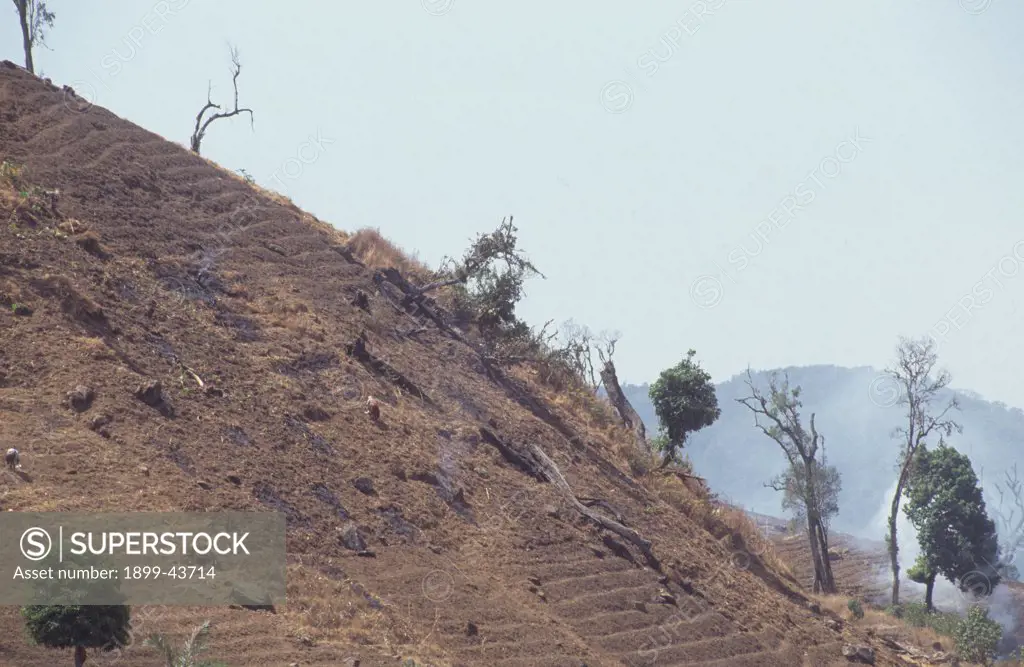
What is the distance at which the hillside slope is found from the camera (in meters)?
11.5

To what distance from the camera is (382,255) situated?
2420 cm

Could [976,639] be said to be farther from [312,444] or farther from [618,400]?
[312,444]

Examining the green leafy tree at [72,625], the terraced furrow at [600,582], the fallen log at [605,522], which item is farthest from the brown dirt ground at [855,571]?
the green leafy tree at [72,625]

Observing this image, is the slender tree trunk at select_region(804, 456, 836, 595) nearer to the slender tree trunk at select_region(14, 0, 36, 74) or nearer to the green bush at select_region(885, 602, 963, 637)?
the green bush at select_region(885, 602, 963, 637)

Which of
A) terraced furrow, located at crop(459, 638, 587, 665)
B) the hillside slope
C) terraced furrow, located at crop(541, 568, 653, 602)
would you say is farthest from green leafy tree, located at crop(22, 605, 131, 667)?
terraced furrow, located at crop(541, 568, 653, 602)

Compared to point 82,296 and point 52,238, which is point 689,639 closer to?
point 82,296

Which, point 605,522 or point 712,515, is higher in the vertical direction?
point 712,515

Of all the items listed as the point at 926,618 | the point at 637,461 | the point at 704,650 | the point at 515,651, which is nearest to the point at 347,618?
the point at 515,651

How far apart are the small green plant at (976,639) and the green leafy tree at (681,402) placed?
783cm

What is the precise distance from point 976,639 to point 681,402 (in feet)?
29.4

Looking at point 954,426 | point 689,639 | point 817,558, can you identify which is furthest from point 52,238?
point 954,426

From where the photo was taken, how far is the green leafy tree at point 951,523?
1412 inches

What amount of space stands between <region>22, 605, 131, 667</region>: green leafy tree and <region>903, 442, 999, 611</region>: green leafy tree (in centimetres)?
3334

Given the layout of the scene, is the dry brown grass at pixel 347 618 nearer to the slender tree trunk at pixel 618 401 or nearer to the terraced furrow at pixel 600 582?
the terraced furrow at pixel 600 582
